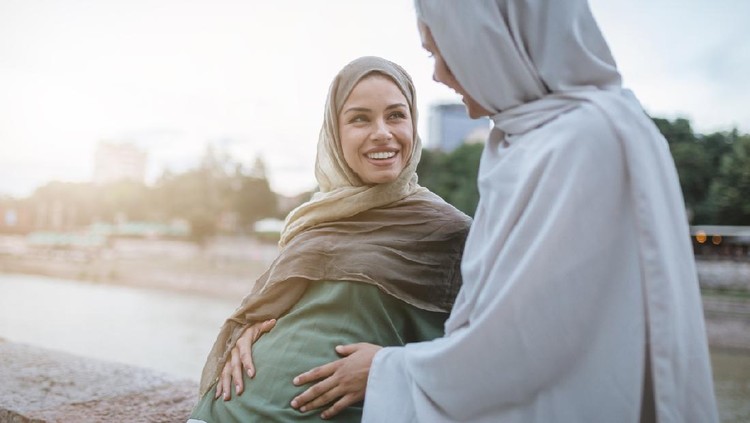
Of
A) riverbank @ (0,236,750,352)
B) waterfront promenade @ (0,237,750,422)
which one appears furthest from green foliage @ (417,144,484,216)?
waterfront promenade @ (0,237,750,422)

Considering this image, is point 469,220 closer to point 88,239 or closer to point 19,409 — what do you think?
point 19,409

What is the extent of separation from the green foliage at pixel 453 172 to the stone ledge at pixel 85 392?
24061 millimetres

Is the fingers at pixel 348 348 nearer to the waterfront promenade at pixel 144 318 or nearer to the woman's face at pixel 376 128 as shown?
the woman's face at pixel 376 128

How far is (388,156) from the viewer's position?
1.43m

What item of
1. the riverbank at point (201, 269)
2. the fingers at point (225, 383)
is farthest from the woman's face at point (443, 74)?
the riverbank at point (201, 269)

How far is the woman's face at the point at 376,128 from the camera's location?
142 cm

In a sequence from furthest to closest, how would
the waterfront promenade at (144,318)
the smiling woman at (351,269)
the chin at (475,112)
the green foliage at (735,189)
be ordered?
the green foliage at (735,189), the waterfront promenade at (144,318), the smiling woman at (351,269), the chin at (475,112)

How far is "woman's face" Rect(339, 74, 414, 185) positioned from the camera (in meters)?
1.42

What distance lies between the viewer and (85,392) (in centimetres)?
207

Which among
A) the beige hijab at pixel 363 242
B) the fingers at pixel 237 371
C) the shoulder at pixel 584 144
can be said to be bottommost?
the fingers at pixel 237 371

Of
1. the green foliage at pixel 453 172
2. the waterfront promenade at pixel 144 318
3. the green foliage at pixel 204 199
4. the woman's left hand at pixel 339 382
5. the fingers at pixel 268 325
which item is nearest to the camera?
the woman's left hand at pixel 339 382

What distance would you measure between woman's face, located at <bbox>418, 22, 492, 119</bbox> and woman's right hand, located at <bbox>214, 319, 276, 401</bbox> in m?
0.67

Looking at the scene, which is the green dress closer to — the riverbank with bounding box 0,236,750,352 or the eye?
the eye

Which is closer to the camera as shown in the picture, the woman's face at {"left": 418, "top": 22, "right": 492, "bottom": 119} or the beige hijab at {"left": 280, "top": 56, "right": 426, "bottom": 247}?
the woman's face at {"left": 418, "top": 22, "right": 492, "bottom": 119}
